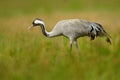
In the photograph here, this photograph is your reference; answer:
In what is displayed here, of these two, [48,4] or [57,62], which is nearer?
[57,62]

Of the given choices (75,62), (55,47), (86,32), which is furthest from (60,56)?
(86,32)

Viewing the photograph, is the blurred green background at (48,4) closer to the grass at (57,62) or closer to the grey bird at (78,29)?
the grey bird at (78,29)

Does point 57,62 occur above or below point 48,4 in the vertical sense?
below

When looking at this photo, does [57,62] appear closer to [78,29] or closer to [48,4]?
[78,29]

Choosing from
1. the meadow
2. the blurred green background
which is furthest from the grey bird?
the blurred green background

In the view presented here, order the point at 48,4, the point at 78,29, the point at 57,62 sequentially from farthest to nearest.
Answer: the point at 48,4, the point at 78,29, the point at 57,62

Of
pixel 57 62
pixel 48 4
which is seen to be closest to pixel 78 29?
pixel 57 62

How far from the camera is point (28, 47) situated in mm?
9695

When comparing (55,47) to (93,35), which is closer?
(55,47)

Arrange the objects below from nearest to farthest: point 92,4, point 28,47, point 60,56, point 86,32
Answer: point 60,56
point 28,47
point 86,32
point 92,4

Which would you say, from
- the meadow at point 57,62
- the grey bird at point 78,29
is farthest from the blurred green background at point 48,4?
the meadow at point 57,62

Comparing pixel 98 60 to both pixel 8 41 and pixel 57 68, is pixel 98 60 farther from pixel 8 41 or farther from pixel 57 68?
pixel 8 41

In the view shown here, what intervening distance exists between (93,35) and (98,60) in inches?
98.2

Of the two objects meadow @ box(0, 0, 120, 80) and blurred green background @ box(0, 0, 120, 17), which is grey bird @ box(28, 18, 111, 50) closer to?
meadow @ box(0, 0, 120, 80)
